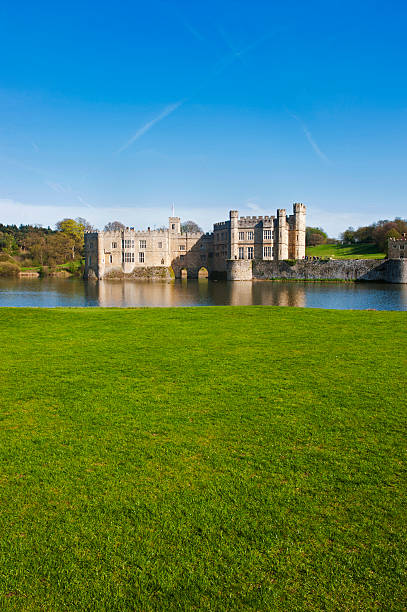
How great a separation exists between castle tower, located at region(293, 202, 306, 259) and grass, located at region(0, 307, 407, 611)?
63.3 meters

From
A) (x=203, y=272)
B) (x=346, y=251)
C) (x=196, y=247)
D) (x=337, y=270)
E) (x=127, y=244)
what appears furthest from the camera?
(x=346, y=251)

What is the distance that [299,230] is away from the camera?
70.6 m

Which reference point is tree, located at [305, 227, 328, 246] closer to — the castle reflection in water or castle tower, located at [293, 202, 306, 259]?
castle tower, located at [293, 202, 306, 259]

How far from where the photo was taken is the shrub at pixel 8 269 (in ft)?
257

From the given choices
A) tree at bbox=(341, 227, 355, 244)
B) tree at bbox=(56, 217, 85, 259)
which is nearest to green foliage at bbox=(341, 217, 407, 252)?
tree at bbox=(341, 227, 355, 244)

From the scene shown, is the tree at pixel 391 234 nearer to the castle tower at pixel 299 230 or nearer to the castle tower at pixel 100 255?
the castle tower at pixel 299 230

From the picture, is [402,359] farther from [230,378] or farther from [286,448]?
[286,448]

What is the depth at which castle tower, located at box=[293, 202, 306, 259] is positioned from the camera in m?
69.9

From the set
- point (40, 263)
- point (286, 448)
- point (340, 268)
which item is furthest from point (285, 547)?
point (40, 263)

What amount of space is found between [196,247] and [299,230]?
1981 cm

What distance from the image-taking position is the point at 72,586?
3367mm

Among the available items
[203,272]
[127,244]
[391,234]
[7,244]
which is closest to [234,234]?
[203,272]

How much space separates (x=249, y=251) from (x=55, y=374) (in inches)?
2479

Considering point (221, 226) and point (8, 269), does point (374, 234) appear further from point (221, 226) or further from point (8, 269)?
point (8, 269)
